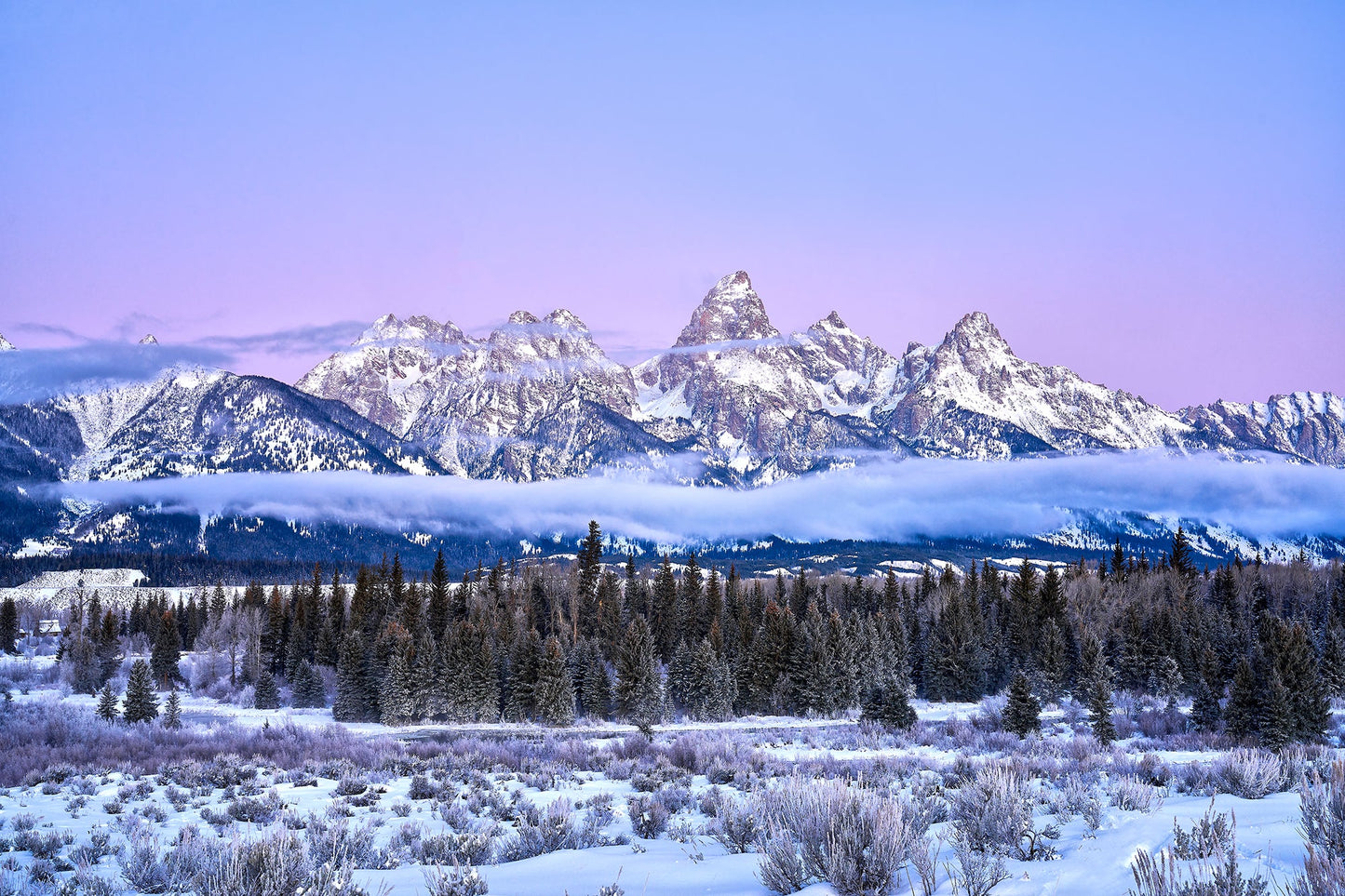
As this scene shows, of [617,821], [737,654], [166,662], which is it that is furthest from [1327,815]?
[166,662]

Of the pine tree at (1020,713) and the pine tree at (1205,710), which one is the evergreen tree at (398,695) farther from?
the pine tree at (1205,710)

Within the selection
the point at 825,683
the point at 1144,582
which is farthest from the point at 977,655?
the point at 1144,582

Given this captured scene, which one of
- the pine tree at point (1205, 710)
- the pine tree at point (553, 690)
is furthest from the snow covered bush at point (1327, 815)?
the pine tree at point (553, 690)

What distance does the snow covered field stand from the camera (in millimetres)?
7562

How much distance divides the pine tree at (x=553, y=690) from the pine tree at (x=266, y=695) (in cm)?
2735

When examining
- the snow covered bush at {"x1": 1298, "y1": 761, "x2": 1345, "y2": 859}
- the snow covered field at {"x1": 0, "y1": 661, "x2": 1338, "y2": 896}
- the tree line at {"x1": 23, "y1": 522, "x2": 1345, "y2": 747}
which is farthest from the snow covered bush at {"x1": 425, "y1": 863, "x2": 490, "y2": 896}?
the tree line at {"x1": 23, "y1": 522, "x2": 1345, "y2": 747}

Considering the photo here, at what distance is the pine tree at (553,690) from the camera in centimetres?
6341

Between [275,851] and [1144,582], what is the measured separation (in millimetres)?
132518

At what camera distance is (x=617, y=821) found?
13.9 metres

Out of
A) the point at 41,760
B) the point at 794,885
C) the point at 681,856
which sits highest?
the point at 794,885

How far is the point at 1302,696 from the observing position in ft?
114

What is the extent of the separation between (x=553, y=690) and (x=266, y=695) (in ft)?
97.5

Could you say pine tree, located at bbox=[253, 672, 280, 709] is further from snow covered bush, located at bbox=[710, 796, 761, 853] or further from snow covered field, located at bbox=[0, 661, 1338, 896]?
snow covered bush, located at bbox=[710, 796, 761, 853]

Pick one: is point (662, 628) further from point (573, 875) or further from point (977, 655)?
point (573, 875)
